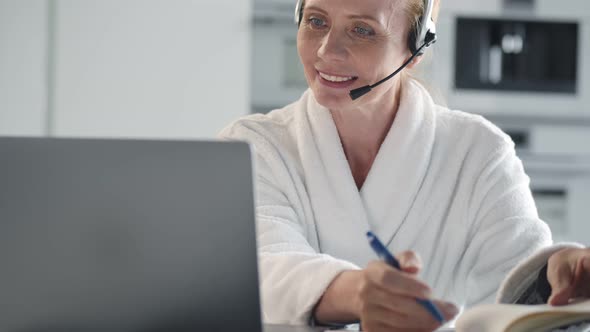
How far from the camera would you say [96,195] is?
31.6 inches

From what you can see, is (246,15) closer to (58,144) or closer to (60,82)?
(60,82)

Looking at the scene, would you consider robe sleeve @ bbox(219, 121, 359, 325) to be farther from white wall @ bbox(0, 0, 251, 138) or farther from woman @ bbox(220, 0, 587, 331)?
white wall @ bbox(0, 0, 251, 138)

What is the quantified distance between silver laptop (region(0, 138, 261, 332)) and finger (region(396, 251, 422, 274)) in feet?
0.48

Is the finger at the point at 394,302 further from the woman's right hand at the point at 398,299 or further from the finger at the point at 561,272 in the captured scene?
the finger at the point at 561,272

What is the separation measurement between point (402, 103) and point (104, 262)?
0.90 meters

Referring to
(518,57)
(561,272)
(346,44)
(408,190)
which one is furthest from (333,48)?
(518,57)

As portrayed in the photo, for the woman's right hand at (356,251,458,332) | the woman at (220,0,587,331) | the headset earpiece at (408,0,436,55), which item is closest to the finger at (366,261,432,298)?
the woman's right hand at (356,251,458,332)

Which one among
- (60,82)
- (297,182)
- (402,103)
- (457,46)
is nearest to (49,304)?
(297,182)

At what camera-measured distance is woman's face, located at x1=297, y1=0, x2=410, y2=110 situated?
1.43m

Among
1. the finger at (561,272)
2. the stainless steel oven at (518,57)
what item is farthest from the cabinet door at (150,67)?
the finger at (561,272)

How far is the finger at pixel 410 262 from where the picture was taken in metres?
0.82

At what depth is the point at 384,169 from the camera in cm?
154

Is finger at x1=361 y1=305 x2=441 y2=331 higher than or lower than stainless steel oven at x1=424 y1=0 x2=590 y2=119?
lower

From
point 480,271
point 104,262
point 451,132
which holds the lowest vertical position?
point 480,271
